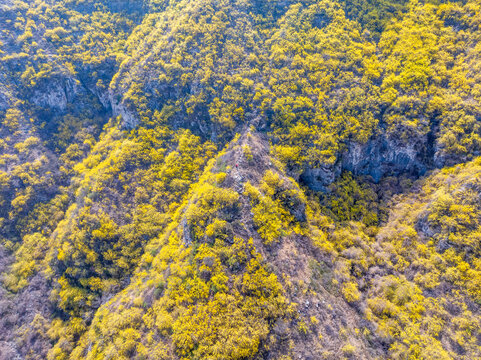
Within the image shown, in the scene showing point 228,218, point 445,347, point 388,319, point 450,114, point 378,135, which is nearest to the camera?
point 445,347

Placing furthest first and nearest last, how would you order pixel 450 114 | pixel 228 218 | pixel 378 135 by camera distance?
pixel 378 135 < pixel 450 114 < pixel 228 218

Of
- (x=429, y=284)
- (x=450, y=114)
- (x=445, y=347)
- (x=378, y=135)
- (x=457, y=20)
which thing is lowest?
(x=445, y=347)

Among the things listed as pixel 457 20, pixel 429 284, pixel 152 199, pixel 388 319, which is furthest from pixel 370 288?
pixel 457 20

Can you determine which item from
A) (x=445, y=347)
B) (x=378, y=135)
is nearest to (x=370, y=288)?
(x=445, y=347)

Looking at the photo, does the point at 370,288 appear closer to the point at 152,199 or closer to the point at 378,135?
the point at 378,135

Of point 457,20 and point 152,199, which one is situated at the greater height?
point 457,20

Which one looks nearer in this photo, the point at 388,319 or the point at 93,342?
the point at 388,319

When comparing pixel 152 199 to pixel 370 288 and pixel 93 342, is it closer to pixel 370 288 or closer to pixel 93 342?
pixel 93 342
